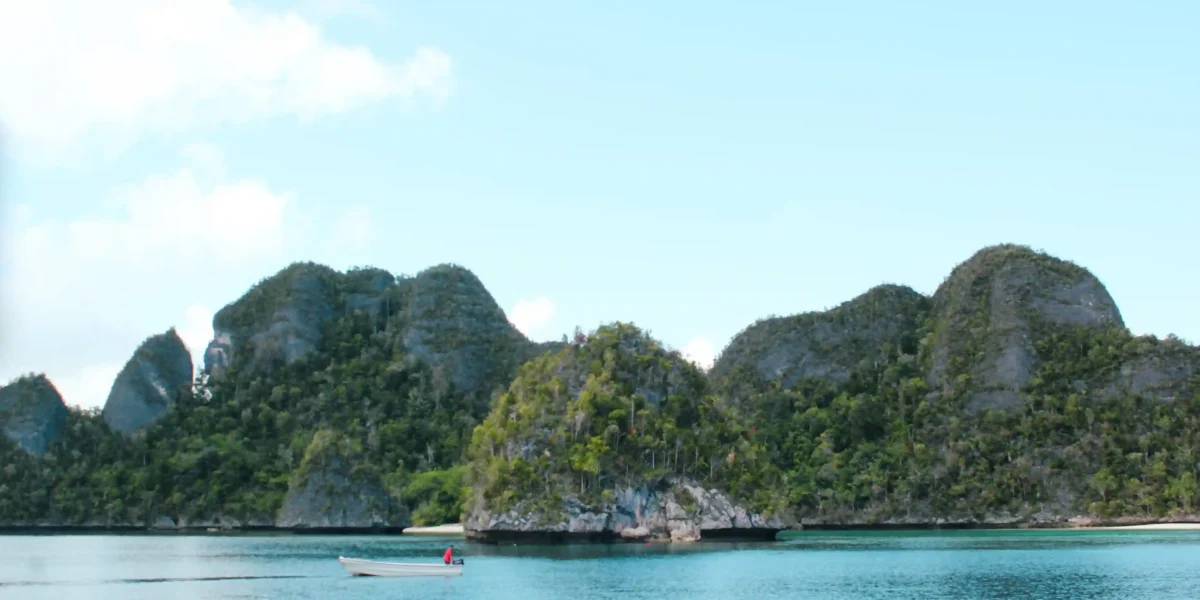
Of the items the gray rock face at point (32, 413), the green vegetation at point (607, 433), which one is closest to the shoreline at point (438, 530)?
the green vegetation at point (607, 433)

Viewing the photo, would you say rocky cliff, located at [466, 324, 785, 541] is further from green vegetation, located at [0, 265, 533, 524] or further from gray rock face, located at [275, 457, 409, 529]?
green vegetation, located at [0, 265, 533, 524]

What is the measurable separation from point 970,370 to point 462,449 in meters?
53.0

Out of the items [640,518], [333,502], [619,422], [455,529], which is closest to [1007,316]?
[455,529]

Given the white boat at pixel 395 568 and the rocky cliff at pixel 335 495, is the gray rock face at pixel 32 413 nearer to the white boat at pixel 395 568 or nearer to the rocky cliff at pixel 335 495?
the rocky cliff at pixel 335 495

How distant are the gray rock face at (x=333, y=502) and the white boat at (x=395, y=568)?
193 ft

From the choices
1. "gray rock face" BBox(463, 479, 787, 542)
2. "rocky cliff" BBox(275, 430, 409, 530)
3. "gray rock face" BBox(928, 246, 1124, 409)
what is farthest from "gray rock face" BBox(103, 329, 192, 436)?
"gray rock face" BBox(928, 246, 1124, 409)

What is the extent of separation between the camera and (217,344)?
157 meters

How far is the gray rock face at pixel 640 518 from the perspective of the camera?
82500 mm

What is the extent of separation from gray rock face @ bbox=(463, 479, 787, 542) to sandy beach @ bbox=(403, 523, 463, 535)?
2445 centimetres

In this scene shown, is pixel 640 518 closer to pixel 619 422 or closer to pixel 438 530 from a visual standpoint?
pixel 619 422

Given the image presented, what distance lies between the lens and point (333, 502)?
381 feet

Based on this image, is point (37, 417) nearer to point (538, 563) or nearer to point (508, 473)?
point (508, 473)

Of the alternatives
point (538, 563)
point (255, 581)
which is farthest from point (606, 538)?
point (255, 581)

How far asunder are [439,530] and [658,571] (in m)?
56.8
